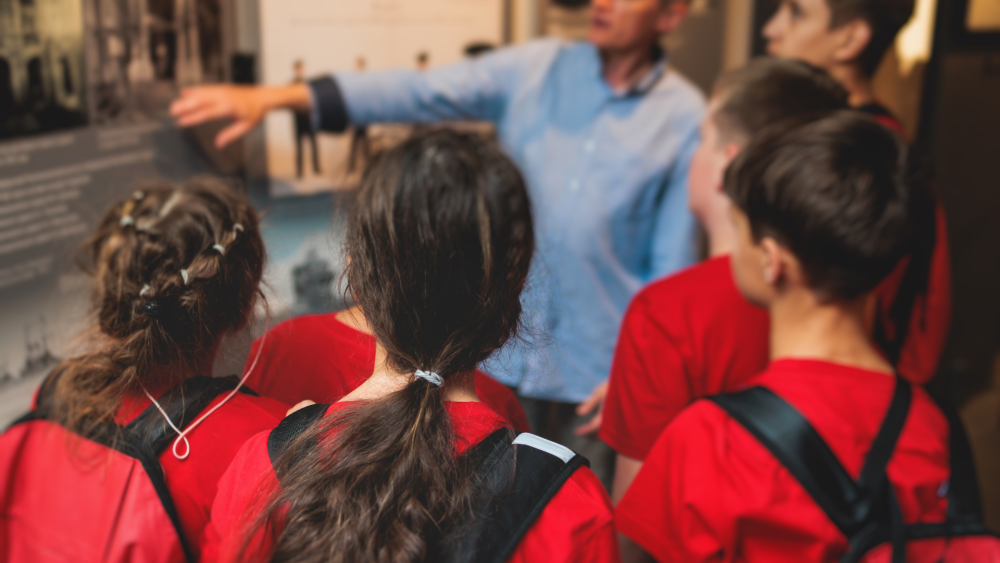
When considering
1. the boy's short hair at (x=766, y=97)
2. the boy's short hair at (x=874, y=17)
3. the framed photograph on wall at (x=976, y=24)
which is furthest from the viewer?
the framed photograph on wall at (x=976, y=24)

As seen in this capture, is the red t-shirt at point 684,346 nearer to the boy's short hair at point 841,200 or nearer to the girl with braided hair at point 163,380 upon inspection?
the boy's short hair at point 841,200

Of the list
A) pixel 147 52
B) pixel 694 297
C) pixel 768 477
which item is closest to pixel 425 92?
pixel 147 52

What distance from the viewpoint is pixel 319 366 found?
1.79 feet

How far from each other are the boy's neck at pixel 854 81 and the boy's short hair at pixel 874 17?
0.02m

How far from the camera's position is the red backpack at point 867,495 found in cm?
85

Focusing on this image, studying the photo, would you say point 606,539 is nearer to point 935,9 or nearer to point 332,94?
point 332,94

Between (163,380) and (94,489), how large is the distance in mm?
104

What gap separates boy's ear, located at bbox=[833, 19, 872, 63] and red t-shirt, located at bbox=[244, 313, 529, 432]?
5.44 ft

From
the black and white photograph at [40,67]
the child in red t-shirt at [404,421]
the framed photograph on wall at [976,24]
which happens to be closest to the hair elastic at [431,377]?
the child in red t-shirt at [404,421]

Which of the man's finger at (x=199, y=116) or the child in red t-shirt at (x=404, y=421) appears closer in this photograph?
the child in red t-shirt at (x=404, y=421)

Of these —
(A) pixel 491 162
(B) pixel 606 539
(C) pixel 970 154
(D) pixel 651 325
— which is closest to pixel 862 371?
(D) pixel 651 325

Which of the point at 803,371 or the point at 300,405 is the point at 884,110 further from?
the point at 300,405

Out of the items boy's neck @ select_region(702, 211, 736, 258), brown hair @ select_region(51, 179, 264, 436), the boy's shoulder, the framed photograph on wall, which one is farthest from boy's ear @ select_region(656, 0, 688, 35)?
→ the framed photograph on wall

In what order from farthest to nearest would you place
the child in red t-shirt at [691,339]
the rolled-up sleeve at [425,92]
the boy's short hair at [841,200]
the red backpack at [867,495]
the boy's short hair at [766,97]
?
the rolled-up sleeve at [425,92]
the boy's short hair at [766,97]
the child in red t-shirt at [691,339]
the boy's short hair at [841,200]
the red backpack at [867,495]
